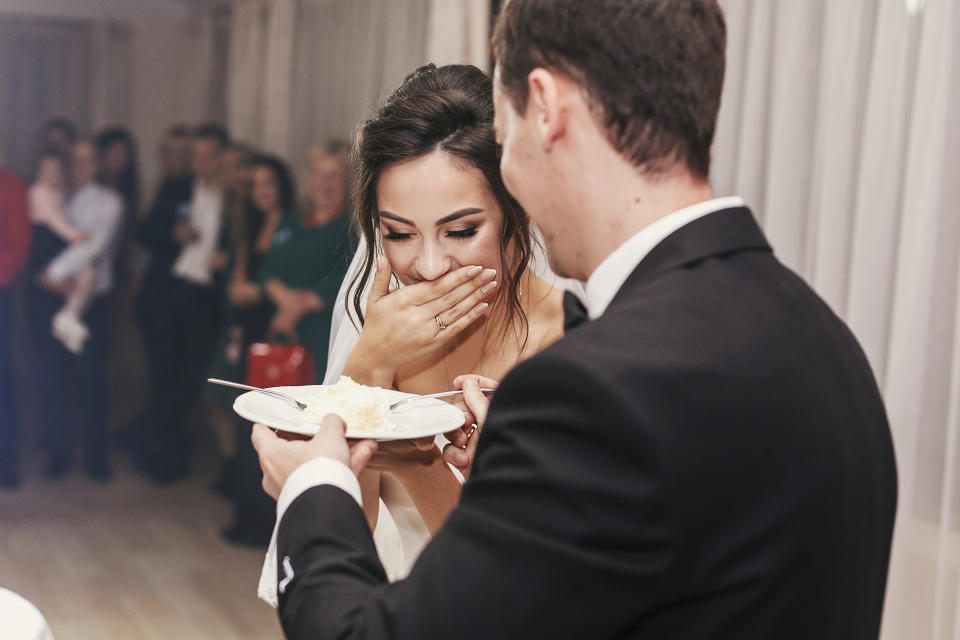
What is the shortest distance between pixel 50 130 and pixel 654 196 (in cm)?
487

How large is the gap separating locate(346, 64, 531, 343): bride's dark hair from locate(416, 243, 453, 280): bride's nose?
13 centimetres

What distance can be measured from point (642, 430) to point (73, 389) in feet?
16.4

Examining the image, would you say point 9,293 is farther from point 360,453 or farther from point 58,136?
point 360,453

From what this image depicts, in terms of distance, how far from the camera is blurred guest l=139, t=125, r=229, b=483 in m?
4.80

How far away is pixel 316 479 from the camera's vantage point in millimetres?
930

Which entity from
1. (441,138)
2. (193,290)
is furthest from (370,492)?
(193,290)

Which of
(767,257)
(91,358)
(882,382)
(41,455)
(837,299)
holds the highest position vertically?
(767,257)

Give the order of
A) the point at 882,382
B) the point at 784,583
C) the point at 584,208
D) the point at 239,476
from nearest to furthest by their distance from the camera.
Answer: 1. the point at 784,583
2. the point at 584,208
3. the point at 882,382
4. the point at 239,476

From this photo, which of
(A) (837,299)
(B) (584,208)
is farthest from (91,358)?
(B) (584,208)

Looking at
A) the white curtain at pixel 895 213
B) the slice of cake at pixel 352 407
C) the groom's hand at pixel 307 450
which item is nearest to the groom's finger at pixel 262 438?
the groom's hand at pixel 307 450

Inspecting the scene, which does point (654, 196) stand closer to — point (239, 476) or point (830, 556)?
point (830, 556)

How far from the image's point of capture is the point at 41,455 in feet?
17.3

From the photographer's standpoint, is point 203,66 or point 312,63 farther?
point 203,66

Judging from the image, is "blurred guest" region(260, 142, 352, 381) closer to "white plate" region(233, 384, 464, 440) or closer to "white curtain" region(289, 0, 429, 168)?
"white curtain" region(289, 0, 429, 168)
